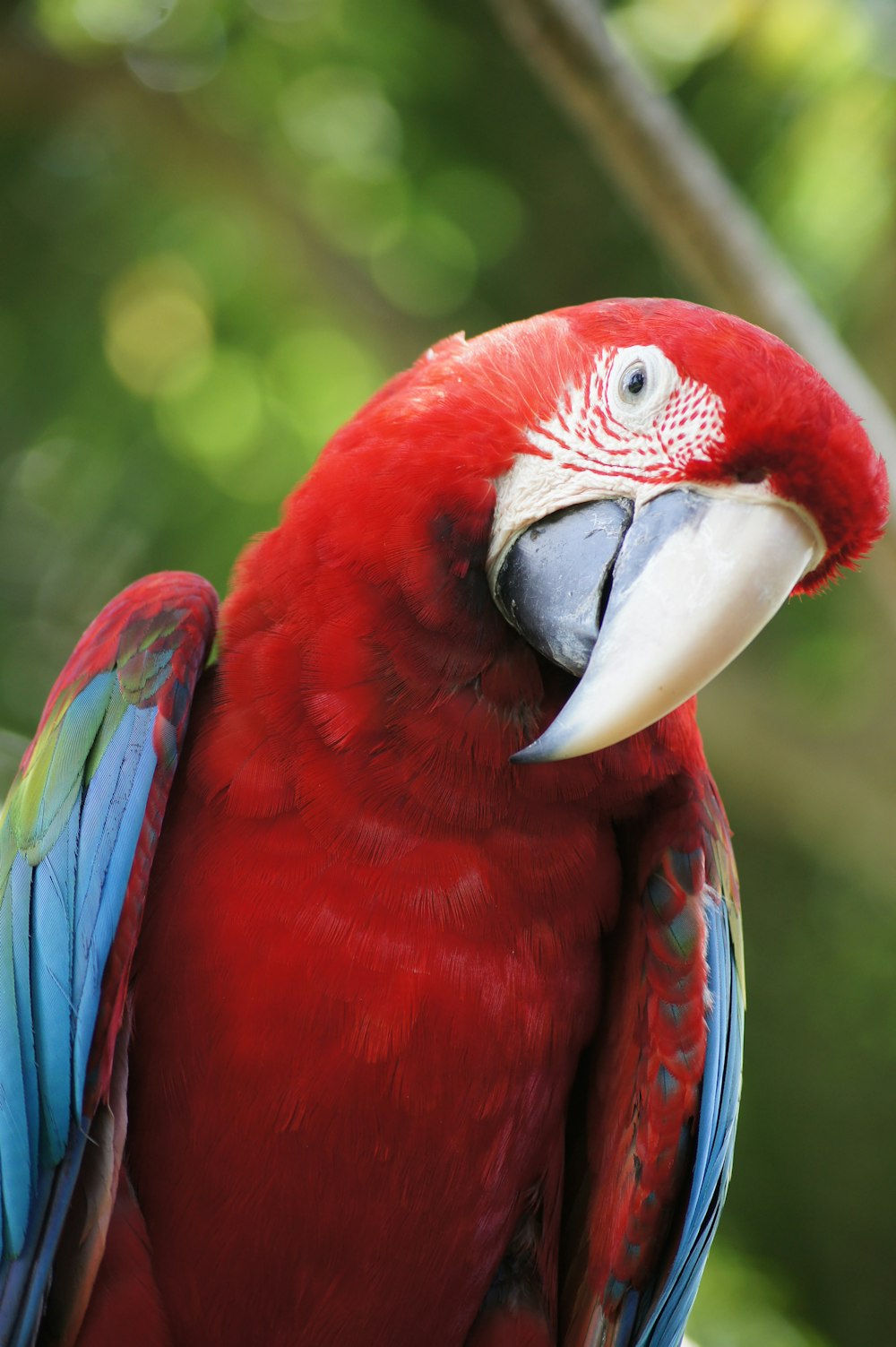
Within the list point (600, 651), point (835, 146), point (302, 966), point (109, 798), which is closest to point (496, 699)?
point (600, 651)

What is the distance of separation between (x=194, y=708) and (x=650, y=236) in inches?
106

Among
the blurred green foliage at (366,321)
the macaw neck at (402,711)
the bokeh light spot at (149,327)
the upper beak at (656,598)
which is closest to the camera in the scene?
the upper beak at (656,598)

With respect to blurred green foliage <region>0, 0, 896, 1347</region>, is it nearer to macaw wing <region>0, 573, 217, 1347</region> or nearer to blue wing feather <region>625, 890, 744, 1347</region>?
blue wing feather <region>625, 890, 744, 1347</region>

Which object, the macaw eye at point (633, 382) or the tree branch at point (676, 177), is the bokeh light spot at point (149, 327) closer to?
the tree branch at point (676, 177)

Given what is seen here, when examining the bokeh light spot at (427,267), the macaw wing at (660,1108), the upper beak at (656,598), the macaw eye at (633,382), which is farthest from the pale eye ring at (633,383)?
the bokeh light spot at (427,267)

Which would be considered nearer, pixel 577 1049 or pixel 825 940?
pixel 577 1049

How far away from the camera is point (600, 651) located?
1.47 meters

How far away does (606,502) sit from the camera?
157 centimetres

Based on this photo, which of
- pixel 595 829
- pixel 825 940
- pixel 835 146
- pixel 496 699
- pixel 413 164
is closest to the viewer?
pixel 496 699

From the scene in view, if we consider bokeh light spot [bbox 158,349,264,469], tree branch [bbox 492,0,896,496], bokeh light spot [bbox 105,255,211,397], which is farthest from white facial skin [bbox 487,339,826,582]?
bokeh light spot [bbox 105,255,211,397]

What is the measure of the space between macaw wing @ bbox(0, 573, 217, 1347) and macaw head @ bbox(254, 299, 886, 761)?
316mm

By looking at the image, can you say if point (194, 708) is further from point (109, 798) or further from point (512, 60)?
point (512, 60)

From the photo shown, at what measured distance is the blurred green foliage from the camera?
3.76 metres

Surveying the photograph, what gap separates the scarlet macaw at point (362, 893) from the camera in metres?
1.63
